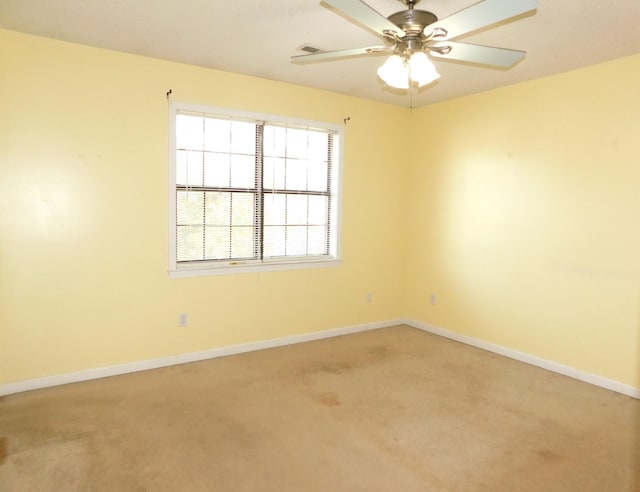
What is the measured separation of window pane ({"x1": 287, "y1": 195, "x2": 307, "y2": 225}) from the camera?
13.8 feet

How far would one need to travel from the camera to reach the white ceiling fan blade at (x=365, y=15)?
1754 millimetres

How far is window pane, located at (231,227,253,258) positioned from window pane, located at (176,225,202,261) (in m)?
0.31

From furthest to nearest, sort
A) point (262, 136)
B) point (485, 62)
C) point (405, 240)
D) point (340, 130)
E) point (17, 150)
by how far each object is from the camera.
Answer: point (405, 240)
point (340, 130)
point (262, 136)
point (17, 150)
point (485, 62)

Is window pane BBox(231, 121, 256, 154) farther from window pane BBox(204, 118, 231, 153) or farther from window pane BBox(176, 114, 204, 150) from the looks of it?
window pane BBox(176, 114, 204, 150)

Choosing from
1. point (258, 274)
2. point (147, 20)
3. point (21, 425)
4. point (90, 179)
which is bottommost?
point (21, 425)

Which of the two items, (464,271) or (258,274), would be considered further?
(464,271)

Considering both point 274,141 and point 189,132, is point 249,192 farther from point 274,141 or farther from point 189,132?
point 189,132

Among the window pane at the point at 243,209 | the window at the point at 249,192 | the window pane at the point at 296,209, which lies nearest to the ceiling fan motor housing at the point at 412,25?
the window at the point at 249,192

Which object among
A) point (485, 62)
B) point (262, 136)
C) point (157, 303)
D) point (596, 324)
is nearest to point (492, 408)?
point (596, 324)

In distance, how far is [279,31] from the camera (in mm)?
2797

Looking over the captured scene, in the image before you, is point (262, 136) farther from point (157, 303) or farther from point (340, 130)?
point (157, 303)

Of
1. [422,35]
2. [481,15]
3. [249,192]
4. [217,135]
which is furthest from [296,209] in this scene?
[481,15]

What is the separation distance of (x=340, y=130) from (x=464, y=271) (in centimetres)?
189

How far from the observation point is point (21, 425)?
2576mm
